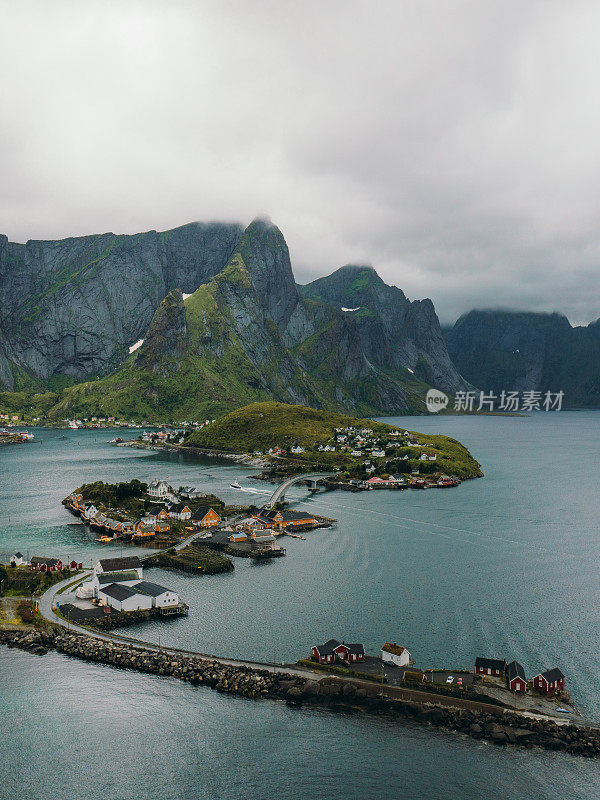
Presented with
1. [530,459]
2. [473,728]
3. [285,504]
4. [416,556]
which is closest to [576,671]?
[473,728]

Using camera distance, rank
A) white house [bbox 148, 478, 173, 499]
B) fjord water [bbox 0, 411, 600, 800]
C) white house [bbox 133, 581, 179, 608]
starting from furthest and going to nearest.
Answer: white house [bbox 148, 478, 173, 499] < white house [bbox 133, 581, 179, 608] < fjord water [bbox 0, 411, 600, 800]

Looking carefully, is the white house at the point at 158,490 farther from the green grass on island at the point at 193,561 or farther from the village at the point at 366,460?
the village at the point at 366,460

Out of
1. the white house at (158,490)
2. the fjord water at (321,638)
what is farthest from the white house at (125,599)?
the white house at (158,490)

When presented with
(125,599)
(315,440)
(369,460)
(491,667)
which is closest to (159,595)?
(125,599)

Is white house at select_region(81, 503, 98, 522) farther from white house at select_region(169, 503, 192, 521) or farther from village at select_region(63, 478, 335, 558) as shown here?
white house at select_region(169, 503, 192, 521)

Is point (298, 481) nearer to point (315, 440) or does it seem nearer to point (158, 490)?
point (158, 490)

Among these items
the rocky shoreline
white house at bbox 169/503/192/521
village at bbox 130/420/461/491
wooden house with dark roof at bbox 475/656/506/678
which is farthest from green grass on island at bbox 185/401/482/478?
the rocky shoreline

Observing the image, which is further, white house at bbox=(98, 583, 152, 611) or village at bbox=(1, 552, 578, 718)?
white house at bbox=(98, 583, 152, 611)
